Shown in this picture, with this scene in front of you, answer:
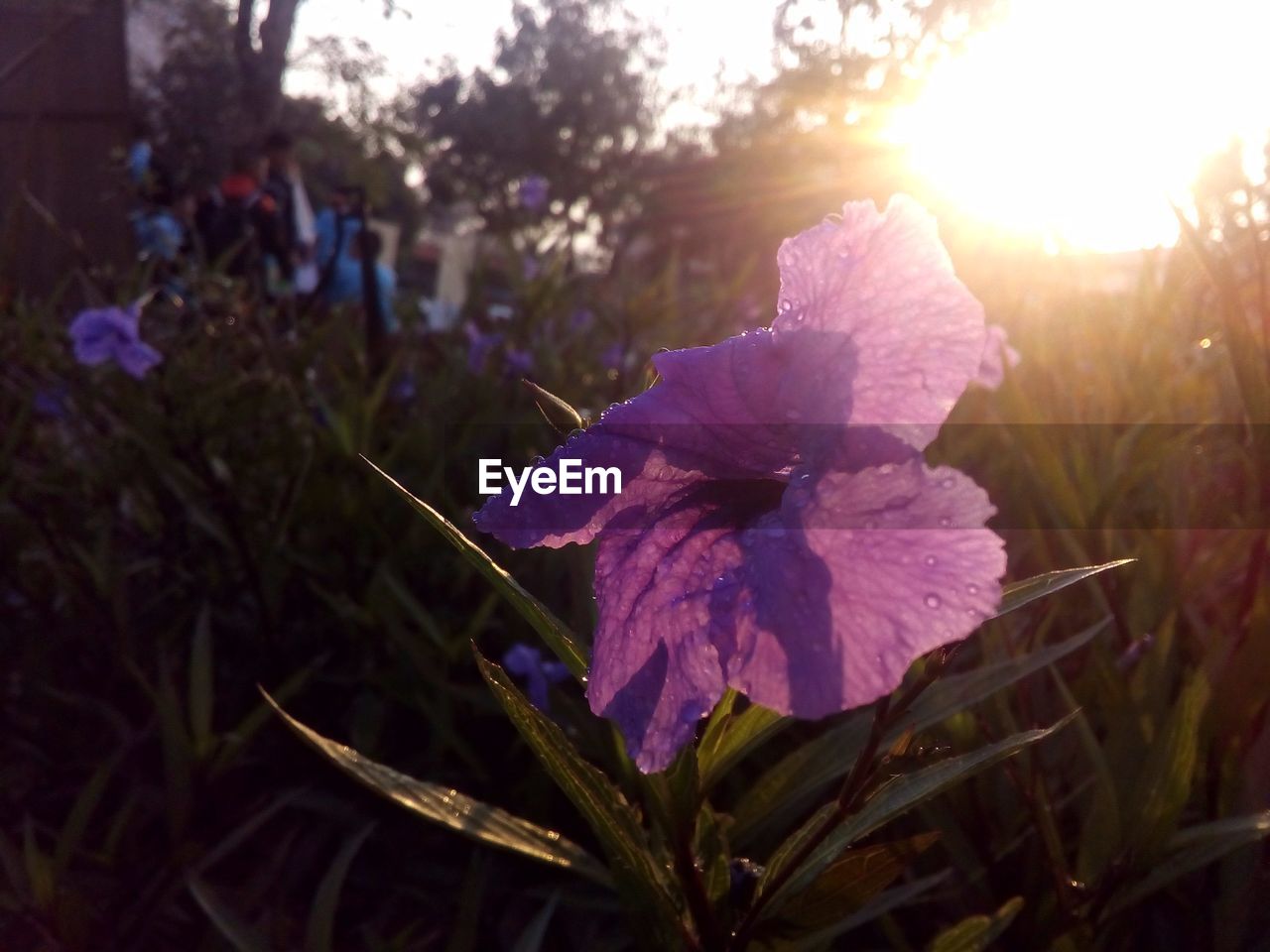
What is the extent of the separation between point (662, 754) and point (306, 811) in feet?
3.80

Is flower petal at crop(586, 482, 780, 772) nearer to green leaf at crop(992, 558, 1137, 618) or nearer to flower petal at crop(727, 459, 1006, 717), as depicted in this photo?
flower petal at crop(727, 459, 1006, 717)

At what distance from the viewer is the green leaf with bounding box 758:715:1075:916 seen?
531 millimetres

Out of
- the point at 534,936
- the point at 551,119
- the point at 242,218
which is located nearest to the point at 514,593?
the point at 534,936

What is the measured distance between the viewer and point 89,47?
5.94 meters

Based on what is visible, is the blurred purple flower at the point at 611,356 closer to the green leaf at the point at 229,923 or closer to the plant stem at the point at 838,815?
the green leaf at the point at 229,923

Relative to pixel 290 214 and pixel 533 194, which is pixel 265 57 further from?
pixel 533 194

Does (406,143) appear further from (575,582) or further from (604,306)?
(575,582)

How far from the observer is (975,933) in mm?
711

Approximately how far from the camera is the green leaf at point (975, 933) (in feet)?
2.32

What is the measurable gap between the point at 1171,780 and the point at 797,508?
53 cm

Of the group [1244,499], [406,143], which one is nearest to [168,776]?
[1244,499]

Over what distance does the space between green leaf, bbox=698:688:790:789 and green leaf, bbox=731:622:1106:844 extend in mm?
222

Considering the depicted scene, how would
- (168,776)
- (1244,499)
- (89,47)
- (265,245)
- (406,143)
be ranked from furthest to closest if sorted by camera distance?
(406,143)
(89,47)
(265,245)
(1244,499)
(168,776)

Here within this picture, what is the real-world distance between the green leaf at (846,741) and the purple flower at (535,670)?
48 cm
